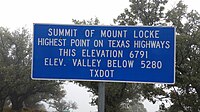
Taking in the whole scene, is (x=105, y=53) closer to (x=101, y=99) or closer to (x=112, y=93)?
(x=101, y=99)

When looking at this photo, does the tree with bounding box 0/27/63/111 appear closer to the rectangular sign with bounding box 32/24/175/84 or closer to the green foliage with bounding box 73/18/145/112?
the green foliage with bounding box 73/18/145/112

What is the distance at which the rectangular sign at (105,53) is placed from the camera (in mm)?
6598

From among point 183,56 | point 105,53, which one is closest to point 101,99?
point 105,53

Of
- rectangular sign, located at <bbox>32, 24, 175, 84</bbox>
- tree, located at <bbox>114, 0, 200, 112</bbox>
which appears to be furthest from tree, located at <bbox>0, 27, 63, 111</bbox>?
rectangular sign, located at <bbox>32, 24, 175, 84</bbox>

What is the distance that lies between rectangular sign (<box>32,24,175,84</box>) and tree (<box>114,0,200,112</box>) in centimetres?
1834

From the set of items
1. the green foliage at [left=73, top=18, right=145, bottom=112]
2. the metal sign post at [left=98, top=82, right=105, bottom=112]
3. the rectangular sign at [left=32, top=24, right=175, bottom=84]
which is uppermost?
the rectangular sign at [left=32, top=24, right=175, bottom=84]

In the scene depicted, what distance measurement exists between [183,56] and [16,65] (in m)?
19.4

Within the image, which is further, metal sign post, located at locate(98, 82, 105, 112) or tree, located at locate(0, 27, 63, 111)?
tree, located at locate(0, 27, 63, 111)

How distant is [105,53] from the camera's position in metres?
6.66

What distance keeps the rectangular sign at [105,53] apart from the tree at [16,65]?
1229 inches

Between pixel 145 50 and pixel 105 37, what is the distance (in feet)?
2.57

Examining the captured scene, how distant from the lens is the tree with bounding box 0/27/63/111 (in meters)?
37.7

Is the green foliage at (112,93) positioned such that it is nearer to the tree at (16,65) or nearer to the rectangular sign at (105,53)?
the tree at (16,65)

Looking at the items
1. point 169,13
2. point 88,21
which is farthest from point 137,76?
point 88,21
